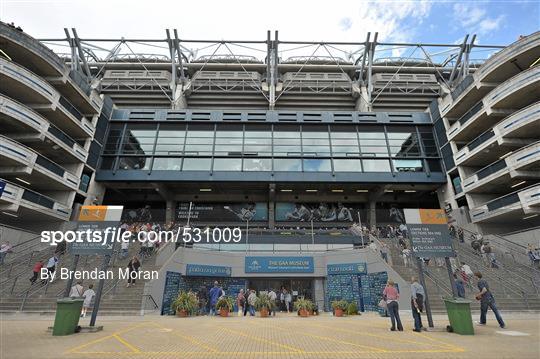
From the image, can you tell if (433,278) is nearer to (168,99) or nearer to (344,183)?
(344,183)

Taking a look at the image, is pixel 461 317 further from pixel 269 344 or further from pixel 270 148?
pixel 270 148

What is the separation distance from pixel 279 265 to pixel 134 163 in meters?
20.1

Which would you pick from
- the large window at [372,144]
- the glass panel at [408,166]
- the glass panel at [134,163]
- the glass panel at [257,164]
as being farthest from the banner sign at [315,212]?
the glass panel at [134,163]

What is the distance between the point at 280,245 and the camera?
21.2m

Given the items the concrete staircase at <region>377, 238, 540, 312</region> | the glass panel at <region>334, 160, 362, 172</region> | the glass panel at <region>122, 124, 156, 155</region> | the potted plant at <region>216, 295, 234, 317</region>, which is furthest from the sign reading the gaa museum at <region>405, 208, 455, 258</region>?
the glass panel at <region>122, 124, 156, 155</region>

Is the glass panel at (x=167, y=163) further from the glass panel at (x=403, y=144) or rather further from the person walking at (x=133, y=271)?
the glass panel at (x=403, y=144)

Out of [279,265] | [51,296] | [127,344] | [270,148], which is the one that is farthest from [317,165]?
[127,344]

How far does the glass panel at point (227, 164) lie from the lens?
1167 inches

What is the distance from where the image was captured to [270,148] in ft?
101

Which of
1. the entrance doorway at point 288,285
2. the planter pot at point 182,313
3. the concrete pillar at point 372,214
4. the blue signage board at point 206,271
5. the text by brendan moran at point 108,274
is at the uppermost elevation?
the concrete pillar at point 372,214

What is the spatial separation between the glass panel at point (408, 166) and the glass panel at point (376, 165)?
3.21ft

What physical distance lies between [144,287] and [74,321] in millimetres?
6452

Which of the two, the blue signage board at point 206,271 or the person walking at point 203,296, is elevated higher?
the blue signage board at point 206,271

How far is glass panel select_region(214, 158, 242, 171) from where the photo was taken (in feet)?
97.2
